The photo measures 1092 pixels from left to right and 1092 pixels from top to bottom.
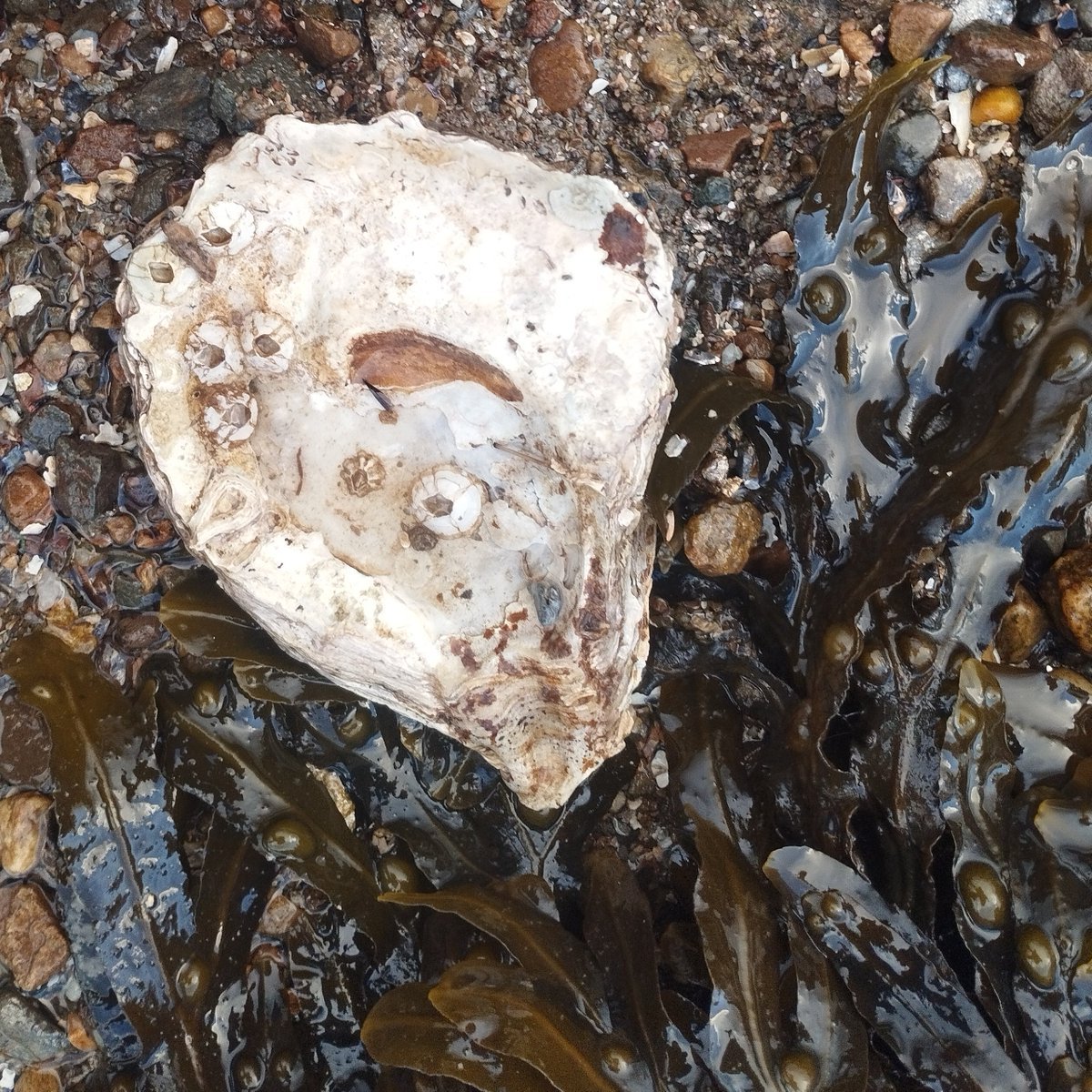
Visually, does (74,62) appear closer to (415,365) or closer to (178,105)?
(178,105)

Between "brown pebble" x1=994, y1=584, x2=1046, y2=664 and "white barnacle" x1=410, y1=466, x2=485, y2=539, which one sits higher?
"brown pebble" x1=994, y1=584, x2=1046, y2=664

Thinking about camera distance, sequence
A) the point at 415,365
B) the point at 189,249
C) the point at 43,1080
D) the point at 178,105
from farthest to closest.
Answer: the point at 43,1080
the point at 178,105
the point at 415,365
the point at 189,249

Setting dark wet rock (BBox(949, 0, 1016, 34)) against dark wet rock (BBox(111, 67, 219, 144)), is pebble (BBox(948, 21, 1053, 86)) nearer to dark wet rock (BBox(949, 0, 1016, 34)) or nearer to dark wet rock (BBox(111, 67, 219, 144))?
dark wet rock (BBox(949, 0, 1016, 34))

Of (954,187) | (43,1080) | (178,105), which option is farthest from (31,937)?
(954,187)

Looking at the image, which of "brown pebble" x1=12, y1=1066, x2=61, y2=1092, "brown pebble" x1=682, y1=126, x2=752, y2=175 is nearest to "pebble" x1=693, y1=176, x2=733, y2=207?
"brown pebble" x1=682, y1=126, x2=752, y2=175

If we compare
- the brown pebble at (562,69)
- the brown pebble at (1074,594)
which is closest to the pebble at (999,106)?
the brown pebble at (562,69)

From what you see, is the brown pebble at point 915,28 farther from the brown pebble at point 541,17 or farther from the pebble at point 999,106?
the brown pebble at point 541,17
